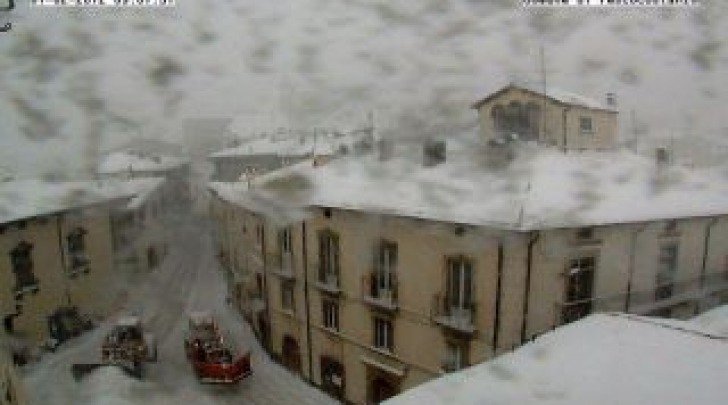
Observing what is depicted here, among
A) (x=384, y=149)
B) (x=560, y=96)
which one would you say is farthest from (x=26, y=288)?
(x=560, y=96)

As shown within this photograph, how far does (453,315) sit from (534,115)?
4.65m

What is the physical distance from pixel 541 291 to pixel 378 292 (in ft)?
6.99

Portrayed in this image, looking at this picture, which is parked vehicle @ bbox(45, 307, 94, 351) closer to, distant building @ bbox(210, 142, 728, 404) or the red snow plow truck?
the red snow plow truck

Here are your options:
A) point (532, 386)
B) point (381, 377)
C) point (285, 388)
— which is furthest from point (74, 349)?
point (532, 386)

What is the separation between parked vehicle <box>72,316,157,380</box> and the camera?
898 cm

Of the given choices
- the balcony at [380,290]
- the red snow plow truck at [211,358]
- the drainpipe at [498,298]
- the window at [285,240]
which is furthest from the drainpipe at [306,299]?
the drainpipe at [498,298]

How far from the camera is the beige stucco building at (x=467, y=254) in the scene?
6.77 m

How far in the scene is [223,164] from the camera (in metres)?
20.0

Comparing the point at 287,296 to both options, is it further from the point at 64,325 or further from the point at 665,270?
the point at 665,270

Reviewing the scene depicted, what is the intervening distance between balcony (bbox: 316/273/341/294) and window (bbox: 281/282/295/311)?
0.86m

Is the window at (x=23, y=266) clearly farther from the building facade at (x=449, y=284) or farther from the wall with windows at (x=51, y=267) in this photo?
the building facade at (x=449, y=284)

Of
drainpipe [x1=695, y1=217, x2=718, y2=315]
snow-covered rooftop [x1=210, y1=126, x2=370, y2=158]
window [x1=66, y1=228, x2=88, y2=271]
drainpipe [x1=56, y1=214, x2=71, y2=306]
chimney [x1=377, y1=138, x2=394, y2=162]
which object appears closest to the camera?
drainpipe [x1=695, y1=217, x2=718, y2=315]

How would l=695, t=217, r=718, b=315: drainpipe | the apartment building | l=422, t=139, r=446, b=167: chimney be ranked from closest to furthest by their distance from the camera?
l=695, t=217, r=718, b=315: drainpipe, l=422, t=139, r=446, b=167: chimney, the apartment building

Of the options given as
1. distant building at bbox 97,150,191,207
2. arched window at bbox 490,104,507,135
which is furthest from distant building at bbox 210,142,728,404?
distant building at bbox 97,150,191,207
